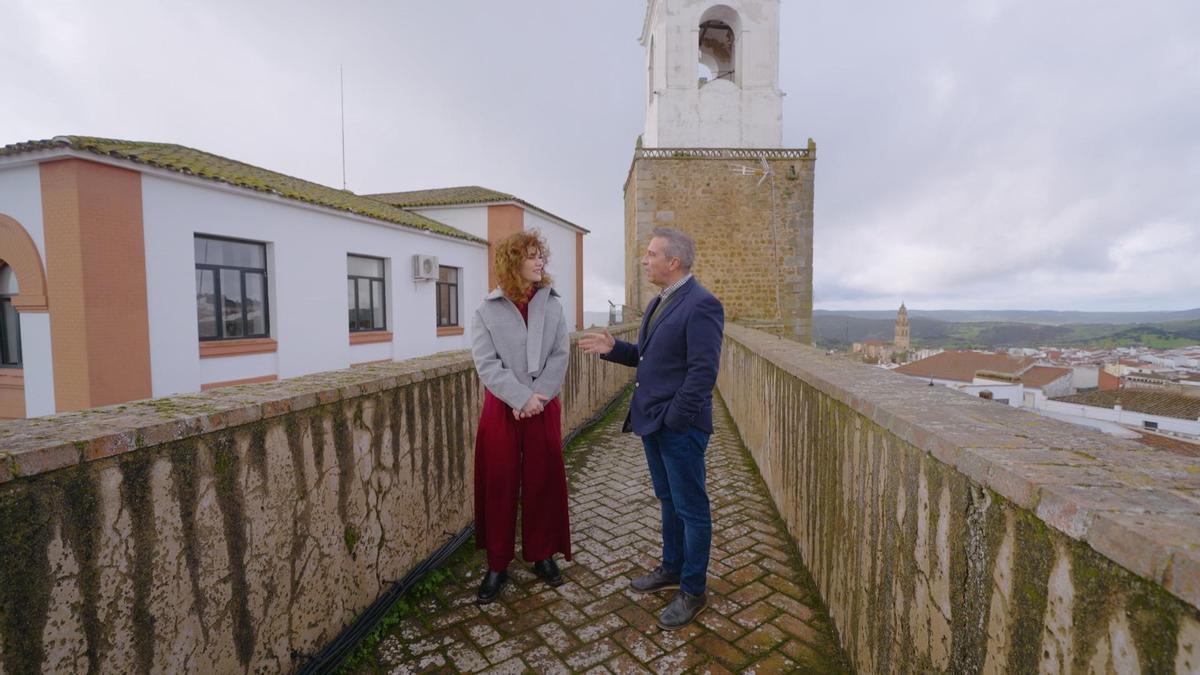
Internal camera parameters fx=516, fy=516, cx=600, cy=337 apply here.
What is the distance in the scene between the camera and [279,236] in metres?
11.2

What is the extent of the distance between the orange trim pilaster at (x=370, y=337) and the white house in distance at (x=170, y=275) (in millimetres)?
43

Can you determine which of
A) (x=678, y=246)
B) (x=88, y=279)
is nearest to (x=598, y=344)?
(x=678, y=246)

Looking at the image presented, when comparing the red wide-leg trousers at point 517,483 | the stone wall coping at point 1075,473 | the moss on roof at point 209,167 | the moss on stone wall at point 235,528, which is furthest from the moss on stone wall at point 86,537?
the moss on roof at point 209,167

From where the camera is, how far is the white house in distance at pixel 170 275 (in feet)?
26.2

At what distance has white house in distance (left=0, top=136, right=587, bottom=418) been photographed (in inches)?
314

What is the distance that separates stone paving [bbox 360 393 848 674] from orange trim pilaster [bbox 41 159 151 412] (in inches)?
333

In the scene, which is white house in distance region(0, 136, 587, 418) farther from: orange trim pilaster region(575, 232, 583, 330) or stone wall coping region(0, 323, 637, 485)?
orange trim pilaster region(575, 232, 583, 330)

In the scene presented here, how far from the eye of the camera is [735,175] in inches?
734

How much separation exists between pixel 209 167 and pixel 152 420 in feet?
37.6

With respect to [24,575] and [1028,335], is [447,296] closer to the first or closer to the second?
[24,575]

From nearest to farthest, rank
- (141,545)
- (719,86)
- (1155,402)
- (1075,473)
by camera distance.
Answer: (1075,473) < (141,545) < (1155,402) < (719,86)

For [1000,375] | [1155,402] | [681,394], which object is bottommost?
[1000,375]

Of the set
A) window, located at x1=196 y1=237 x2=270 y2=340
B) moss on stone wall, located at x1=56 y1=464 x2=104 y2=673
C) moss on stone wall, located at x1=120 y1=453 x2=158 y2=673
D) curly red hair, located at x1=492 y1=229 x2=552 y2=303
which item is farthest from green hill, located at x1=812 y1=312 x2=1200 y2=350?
moss on stone wall, located at x1=56 y1=464 x2=104 y2=673

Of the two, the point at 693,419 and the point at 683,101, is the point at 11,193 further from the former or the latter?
the point at 683,101
